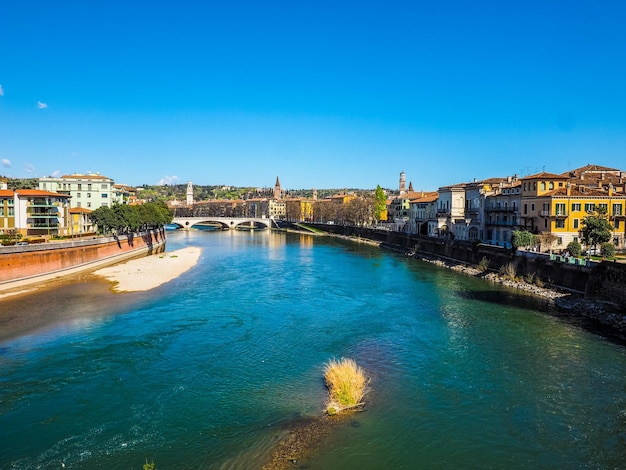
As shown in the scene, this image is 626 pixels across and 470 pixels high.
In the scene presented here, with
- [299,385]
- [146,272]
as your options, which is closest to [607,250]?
[299,385]

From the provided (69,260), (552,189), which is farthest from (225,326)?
(552,189)

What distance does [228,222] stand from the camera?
153 meters

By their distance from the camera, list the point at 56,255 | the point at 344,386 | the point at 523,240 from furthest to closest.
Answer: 1. the point at 56,255
2. the point at 523,240
3. the point at 344,386

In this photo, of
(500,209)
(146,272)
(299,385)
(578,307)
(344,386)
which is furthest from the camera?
(500,209)

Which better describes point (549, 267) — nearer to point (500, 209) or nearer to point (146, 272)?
point (500, 209)

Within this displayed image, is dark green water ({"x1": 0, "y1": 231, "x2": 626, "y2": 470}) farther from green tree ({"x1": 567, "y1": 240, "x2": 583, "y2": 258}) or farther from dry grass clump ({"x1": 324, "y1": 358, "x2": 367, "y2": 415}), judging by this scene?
green tree ({"x1": 567, "y1": 240, "x2": 583, "y2": 258})

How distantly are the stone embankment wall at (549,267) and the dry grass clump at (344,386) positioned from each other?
69.8 ft

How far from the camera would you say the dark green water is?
48.4 feet

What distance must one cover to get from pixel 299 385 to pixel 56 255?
37.5 metres

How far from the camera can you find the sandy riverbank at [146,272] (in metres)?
43.2

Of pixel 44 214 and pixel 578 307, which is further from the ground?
pixel 44 214

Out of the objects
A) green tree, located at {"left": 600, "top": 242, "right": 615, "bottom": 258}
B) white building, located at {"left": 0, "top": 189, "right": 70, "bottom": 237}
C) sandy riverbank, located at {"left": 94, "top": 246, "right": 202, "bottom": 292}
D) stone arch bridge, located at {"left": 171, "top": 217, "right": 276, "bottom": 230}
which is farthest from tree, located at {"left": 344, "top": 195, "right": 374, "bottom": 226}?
green tree, located at {"left": 600, "top": 242, "right": 615, "bottom": 258}

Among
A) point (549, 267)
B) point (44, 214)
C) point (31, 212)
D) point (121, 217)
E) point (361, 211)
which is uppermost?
point (361, 211)

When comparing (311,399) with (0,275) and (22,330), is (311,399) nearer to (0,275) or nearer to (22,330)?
(22,330)
